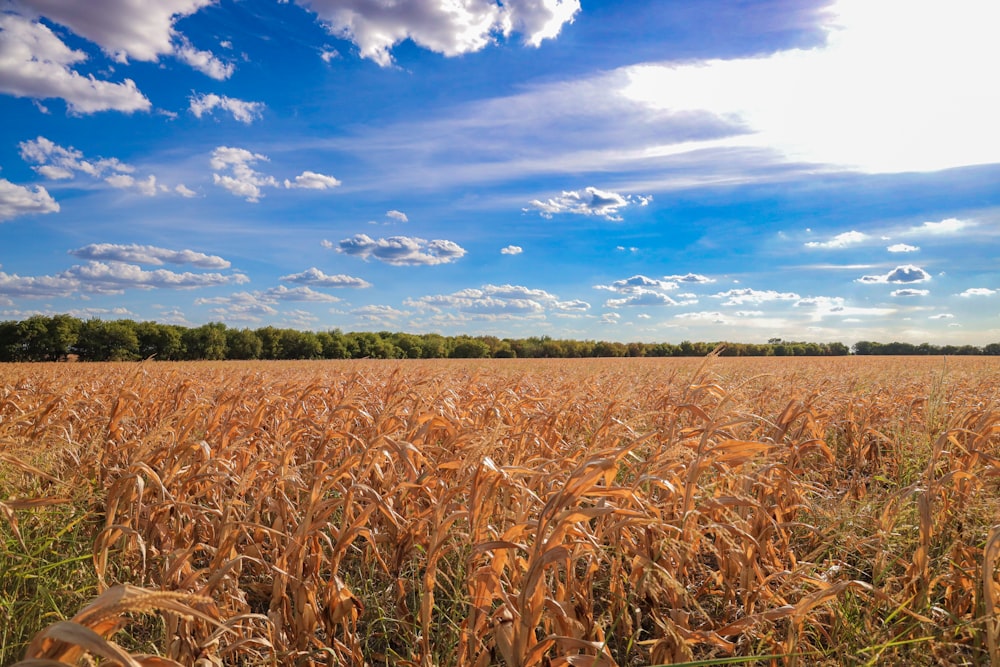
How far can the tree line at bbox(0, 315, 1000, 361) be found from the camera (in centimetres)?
5556

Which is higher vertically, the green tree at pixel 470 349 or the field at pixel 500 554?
the green tree at pixel 470 349

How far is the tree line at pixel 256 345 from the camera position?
55.6 meters

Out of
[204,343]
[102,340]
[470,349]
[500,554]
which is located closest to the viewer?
[500,554]

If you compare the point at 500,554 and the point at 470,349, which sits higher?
Answer: the point at 470,349

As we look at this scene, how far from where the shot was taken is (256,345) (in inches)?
2468

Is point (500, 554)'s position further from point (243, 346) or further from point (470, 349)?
point (470, 349)

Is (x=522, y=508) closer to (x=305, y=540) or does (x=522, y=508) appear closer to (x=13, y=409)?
(x=305, y=540)

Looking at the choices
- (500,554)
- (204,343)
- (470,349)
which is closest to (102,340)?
(204,343)

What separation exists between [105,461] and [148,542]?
1628mm

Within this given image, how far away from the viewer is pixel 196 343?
201 feet

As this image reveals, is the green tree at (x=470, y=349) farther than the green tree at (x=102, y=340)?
Yes

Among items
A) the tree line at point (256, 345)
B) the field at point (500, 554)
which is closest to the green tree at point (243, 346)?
the tree line at point (256, 345)

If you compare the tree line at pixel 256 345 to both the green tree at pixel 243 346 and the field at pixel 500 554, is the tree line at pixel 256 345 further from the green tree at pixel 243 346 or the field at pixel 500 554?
the field at pixel 500 554

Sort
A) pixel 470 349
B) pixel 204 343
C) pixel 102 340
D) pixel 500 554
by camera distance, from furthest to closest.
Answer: pixel 470 349 < pixel 204 343 < pixel 102 340 < pixel 500 554
